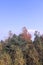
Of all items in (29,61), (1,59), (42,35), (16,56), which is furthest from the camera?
(42,35)

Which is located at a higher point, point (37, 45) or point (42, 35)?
point (42, 35)

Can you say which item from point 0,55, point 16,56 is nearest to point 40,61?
point 16,56

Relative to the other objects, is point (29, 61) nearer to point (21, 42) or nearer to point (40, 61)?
point (40, 61)

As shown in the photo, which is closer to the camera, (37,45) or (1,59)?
(1,59)

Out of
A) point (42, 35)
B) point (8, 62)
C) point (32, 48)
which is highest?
point (42, 35)

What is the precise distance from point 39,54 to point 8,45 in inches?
195

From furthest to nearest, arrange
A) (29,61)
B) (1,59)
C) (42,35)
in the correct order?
(42,35) < (29,61) < (1,59)

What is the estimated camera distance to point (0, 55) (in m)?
31.1

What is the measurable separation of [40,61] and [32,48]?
Result: 263cm

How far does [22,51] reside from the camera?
35.6 m

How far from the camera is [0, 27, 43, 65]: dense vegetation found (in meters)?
32.0

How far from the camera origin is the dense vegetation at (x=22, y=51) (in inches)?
1259

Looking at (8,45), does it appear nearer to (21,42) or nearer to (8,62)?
(21,42)

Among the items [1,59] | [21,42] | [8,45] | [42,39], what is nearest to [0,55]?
[1,59]
